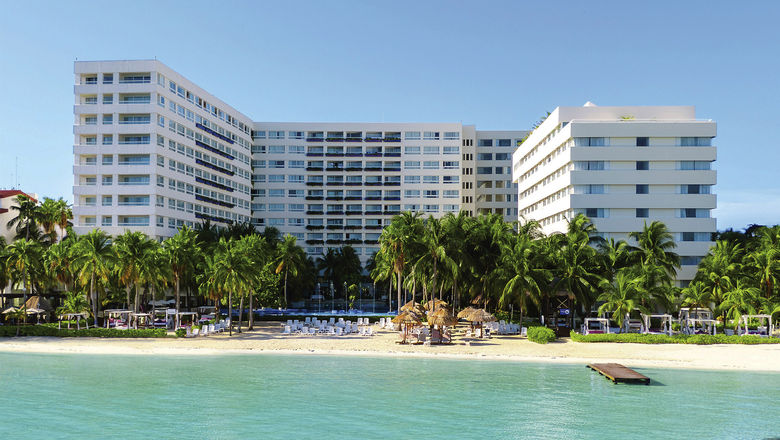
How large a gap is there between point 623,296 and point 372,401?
89.4ft

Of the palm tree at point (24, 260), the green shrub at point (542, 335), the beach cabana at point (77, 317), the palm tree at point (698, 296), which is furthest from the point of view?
the palm tree at point (24, 260)

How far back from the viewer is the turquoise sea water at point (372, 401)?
23.2m

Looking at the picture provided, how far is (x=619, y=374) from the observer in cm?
3384

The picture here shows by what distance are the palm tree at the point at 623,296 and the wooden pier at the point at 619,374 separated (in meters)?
10.7

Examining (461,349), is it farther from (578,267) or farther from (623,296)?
(578,267)

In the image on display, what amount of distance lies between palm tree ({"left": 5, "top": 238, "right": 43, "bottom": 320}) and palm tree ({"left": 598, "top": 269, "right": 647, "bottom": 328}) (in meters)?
51.0

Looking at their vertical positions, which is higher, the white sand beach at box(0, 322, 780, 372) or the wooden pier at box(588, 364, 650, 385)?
the wooden pier at box(588, 364, 650, 385)

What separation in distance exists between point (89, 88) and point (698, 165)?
250ft

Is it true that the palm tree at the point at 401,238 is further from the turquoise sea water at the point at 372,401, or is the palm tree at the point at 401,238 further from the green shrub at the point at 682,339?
the turquoise sea water at the point at 372,401

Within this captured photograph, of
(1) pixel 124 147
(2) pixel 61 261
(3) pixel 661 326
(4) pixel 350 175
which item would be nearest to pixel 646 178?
(3) pixel 661 326

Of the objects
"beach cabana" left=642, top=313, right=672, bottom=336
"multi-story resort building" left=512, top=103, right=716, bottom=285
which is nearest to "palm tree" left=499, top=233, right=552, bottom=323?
"beach cabana" left=642, top=313, right=672, bottom=336

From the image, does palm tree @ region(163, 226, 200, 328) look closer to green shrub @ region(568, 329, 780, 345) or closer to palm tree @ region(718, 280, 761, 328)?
green shrub @ region(568, 329, 780, 345)

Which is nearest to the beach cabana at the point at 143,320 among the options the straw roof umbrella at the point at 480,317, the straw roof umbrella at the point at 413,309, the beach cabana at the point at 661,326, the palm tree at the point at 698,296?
the straw roof umbrella at the point at 413,309

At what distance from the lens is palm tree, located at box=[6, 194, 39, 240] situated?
3056 inches
